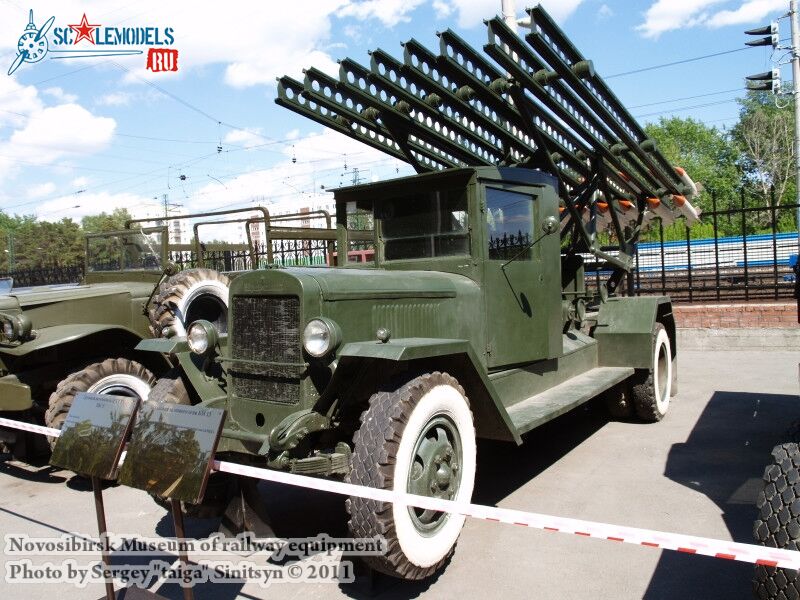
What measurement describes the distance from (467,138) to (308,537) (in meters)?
3.76

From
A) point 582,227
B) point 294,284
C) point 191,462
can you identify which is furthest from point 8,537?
point 582,227

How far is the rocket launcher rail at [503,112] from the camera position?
4781 mm

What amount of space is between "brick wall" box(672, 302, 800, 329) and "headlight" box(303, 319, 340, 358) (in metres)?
9.38

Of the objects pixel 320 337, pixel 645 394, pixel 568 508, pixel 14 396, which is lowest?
pixel 568 508

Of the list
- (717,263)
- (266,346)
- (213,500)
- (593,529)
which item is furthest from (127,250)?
(717,263)

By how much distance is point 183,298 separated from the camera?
6.72 metres

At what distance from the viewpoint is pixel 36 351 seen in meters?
5.66

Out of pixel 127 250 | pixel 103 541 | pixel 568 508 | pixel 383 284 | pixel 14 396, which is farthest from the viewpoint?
pixel 127 250

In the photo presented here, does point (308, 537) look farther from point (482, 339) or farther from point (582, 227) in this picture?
point (582, 227)

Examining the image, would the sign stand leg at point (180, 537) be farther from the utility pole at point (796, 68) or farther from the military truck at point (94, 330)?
the utility pole at point (796, 68)

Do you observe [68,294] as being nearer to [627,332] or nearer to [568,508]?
[568,508]

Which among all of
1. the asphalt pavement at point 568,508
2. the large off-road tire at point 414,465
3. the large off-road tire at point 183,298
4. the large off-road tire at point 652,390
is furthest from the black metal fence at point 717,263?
the large off-road tire at point 183,298

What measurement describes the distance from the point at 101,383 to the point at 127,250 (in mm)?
2977

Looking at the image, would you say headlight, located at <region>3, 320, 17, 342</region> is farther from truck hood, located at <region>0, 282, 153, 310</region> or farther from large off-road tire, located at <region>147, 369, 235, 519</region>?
large off-road tire, located at <region>147, 369, 235, 519</region>
